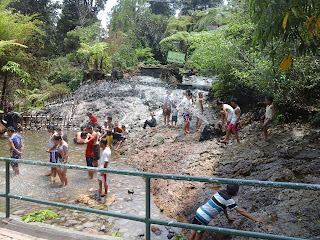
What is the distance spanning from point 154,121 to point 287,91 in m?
6.52

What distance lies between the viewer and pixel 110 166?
32.6ft

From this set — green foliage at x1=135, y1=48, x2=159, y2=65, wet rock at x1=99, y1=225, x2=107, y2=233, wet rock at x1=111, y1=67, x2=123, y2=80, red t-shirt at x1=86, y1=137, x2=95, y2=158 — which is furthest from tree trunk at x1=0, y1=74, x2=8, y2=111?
green foliage at x1=135, y1=48, x2=159, y2=65

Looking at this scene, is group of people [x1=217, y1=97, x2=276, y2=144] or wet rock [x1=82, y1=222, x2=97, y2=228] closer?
wet rock [x1=82, y1=222, x2=97, y2=228]

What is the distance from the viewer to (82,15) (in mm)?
37844

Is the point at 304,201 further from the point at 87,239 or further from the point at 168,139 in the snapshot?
the point at 168,139

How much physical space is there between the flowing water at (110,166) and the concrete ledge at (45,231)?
1109 millimetres

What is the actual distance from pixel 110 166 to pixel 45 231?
649cm

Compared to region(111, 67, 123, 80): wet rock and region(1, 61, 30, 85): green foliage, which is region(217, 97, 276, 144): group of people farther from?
region(111, 67, 123, 80): wet rock

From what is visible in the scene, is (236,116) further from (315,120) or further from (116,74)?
(116,74)

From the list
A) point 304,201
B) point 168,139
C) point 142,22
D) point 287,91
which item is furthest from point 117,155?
point 142,22

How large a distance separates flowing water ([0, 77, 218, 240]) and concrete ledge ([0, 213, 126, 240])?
111 cm

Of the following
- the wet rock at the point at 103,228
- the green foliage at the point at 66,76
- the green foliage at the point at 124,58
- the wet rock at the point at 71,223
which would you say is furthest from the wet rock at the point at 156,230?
the green foliage at the point at 66,76

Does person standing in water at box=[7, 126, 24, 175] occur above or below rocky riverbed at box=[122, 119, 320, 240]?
above

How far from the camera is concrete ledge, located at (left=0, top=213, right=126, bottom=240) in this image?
10.9 feet
